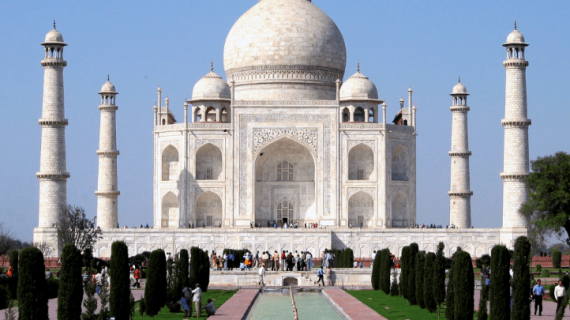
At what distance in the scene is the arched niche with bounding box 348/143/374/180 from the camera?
31.3 meters

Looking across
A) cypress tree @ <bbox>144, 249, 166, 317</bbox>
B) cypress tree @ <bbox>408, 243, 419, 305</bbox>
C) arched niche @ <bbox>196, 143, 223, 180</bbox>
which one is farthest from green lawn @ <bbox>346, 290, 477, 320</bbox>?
arched niche @ <bbox>196, 143, 223, 180</bbox>

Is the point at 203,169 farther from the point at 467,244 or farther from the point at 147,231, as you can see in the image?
the point at 467,244

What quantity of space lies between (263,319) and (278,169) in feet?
54.7

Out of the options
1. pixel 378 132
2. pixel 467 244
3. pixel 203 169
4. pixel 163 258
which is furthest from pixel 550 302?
pixel 203 169

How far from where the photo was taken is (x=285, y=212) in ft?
104

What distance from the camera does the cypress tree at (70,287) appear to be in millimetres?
12398

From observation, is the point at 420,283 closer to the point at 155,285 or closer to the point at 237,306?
the point at 237,306

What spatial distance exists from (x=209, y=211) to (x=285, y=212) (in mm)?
2469

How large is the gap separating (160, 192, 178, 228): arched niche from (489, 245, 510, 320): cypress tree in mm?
19091

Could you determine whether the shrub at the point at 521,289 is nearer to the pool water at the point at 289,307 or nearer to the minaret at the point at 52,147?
the pool water at the point at 289,307

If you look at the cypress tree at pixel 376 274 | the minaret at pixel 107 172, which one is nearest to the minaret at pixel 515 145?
the cypress tree at pixel 376 274

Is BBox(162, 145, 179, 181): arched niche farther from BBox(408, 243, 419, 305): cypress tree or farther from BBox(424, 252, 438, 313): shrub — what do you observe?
BBox(424, 252, 438, 313): shrub

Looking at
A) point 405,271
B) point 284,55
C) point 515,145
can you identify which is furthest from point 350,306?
point 284,55

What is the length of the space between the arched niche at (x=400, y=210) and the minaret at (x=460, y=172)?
1.87m
